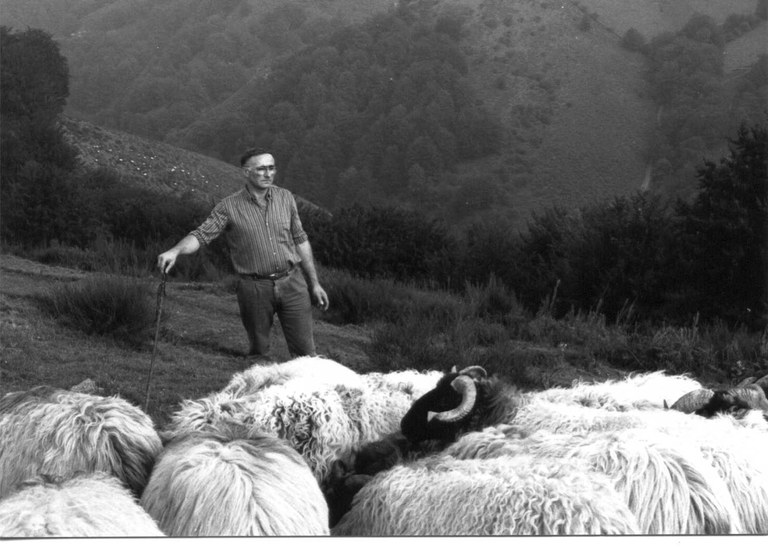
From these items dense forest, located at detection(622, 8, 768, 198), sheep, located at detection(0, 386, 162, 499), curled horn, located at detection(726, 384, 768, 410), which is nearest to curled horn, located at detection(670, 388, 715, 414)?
curled horn, located at detection(726, 384, 768, 410)

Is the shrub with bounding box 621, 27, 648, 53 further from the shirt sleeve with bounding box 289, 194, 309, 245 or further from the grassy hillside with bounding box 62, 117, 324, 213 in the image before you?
the grassy hillside with bounding box 62, 117, 324, 213

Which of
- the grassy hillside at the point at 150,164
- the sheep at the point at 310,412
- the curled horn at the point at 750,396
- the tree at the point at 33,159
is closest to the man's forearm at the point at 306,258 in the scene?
the sheep at the point at 310,412

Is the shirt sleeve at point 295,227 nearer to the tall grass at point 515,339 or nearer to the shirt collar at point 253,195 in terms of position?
the shirt collar at point 253,195

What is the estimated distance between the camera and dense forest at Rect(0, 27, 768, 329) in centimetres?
1173

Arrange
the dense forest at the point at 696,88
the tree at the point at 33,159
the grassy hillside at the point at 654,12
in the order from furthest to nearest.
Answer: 1. the tree at the point at 33,159
2. the dense forest at the point at 696,88
3. the grassy hillside at the point at 654,12

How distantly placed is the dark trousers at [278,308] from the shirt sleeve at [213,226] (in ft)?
1.75

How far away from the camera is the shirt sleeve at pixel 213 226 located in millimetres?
7402

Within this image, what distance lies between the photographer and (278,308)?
8141 millimetres

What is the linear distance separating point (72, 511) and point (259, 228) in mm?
4220

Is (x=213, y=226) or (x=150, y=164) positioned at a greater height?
(x=213, y=226)

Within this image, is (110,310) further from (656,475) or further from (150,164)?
(150,164)

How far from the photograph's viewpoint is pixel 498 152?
32.0 feet

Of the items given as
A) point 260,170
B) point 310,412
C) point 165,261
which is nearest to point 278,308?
point 260,170

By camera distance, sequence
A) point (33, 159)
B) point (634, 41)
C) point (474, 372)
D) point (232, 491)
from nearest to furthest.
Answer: point (232, 491)
point (474, 372)
point (634, 41)
point (33, 159)
